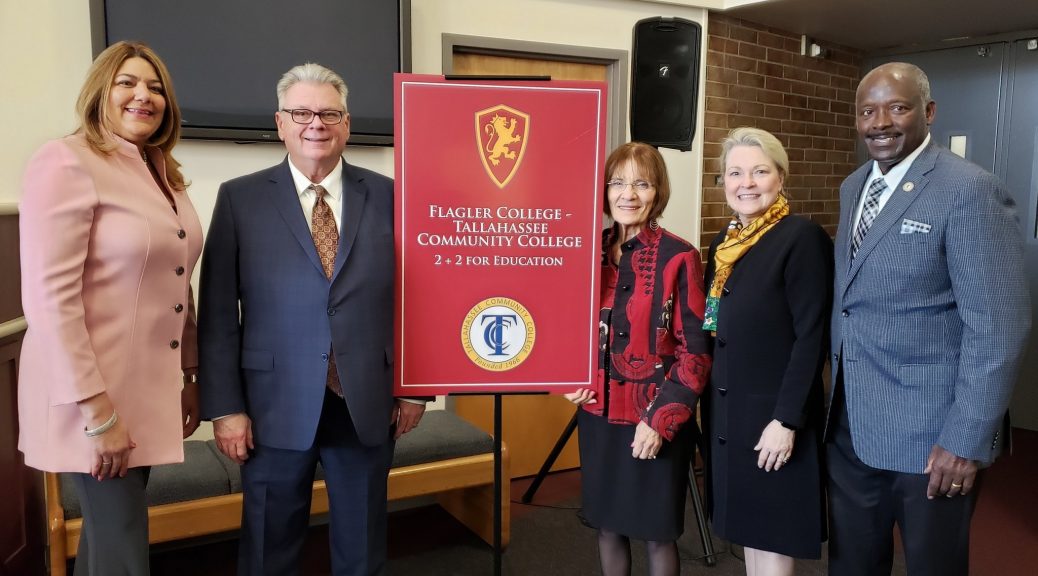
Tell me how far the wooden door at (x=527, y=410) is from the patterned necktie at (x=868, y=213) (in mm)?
2186

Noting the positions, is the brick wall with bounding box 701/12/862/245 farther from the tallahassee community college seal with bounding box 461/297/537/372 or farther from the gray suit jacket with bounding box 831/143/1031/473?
the tallahassee community college seal with bounding box 461/297/537/372

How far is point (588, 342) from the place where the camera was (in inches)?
76.7

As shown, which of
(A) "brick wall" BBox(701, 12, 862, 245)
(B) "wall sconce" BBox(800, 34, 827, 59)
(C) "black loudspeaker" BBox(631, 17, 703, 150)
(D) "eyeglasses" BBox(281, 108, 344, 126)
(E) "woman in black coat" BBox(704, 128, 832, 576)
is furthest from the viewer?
(B) "wall sconce" BBox(800, 34, 827, 59)

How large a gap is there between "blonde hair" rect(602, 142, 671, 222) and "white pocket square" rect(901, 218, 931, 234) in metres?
0.57

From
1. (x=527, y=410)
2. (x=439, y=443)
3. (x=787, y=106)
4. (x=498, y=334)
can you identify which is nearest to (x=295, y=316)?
(x=498, y=334)

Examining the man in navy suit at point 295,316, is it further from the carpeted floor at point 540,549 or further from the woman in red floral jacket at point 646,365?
the carpeted floor at point 540,549

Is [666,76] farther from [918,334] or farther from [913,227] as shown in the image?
[918,334]

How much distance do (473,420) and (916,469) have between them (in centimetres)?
247

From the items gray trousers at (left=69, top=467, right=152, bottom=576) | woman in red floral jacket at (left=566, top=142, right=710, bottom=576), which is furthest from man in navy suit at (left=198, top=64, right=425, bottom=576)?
woman in red floral jacket at (left=566, top=142, right=710, bottom=576)

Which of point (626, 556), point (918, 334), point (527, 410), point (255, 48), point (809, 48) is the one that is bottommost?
point (527, 410)

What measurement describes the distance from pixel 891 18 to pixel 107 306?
4.54m

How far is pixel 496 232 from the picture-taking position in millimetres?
1876

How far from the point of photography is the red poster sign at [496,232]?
72.0 inches

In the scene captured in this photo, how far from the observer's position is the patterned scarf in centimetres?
196
